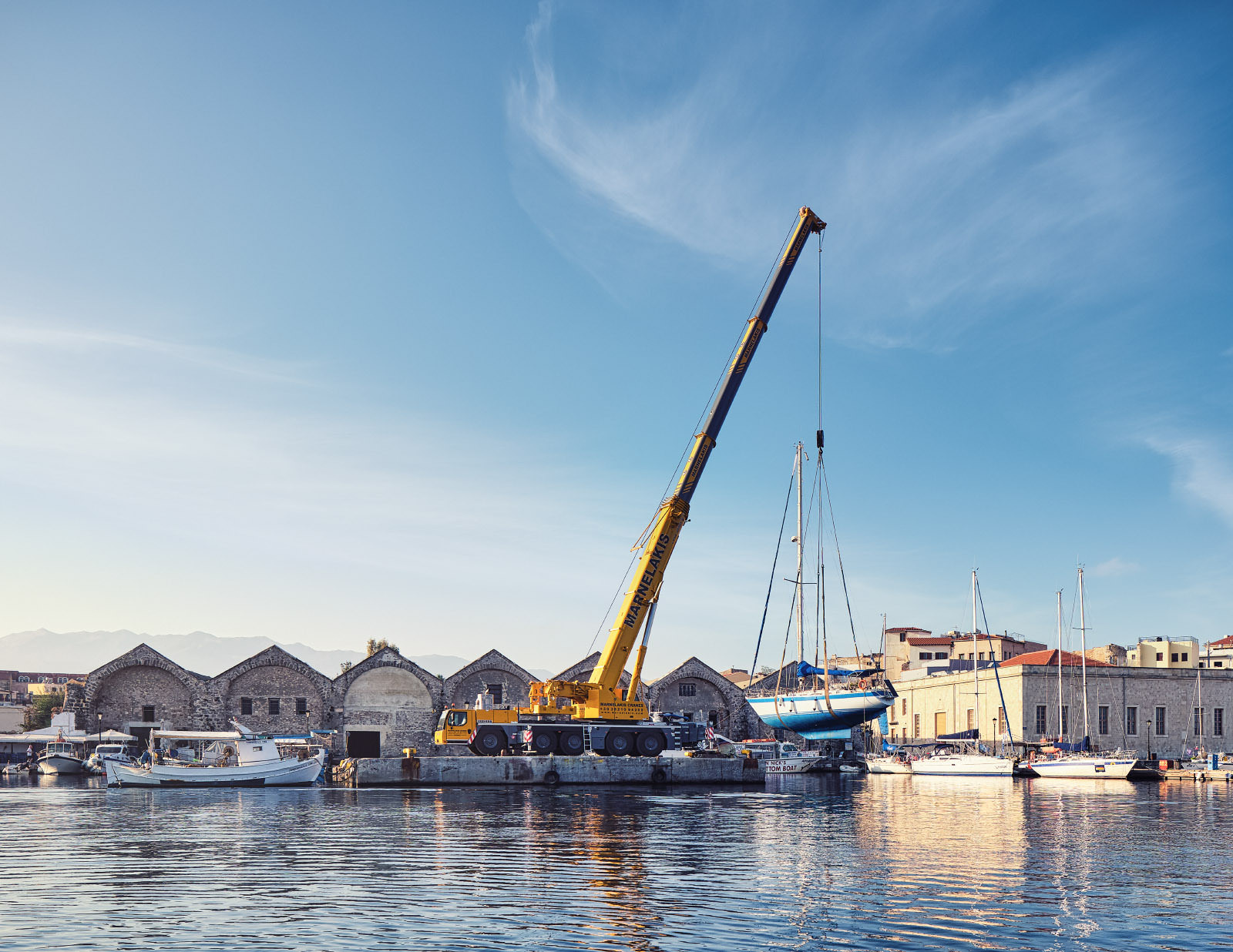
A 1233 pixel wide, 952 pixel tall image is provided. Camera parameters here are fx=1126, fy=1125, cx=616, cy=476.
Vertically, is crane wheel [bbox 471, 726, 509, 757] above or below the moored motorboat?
above

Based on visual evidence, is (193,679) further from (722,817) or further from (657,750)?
(722,817)

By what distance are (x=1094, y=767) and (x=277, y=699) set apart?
47.0 meters

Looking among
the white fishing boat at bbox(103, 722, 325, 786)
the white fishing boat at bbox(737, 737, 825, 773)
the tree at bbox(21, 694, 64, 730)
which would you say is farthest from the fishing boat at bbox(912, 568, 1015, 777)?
the tree at bbox(21, 694, 64, 730)

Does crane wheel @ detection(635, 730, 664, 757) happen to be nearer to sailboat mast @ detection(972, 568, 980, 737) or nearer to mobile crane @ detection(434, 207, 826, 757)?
mobile crane @ detection(434, 207, 826, 757)

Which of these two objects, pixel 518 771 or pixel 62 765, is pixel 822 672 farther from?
pixel 62 765

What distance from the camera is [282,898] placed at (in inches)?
667

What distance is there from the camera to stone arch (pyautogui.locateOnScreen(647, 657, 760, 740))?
73.8 meters

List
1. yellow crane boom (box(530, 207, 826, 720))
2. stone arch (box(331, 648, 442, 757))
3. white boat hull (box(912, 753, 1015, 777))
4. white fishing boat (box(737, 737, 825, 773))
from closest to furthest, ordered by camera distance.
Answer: yellow crane boom (box(530, 207, 826, 720)), white boat hull (box(912, 753, 1015, 777)), white fishing boat (box(737, 737, 825, 773)), stone arch (box(331, 648, 442, 757))

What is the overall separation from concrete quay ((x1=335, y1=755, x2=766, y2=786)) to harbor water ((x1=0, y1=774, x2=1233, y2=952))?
33.7 feet

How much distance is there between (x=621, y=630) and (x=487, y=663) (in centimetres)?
2775

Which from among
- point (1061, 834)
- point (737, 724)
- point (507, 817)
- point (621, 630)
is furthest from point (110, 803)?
point (737, 724)

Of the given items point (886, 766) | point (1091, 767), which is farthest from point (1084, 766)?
point (886, 766)

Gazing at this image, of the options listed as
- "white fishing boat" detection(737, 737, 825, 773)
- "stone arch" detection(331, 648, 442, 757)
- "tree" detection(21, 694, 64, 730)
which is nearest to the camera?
"white fishing boat" detection(737, 737, 825, 773)

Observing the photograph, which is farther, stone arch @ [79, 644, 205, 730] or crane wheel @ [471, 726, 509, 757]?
stone arch @ [79, 644, 205, 730]
